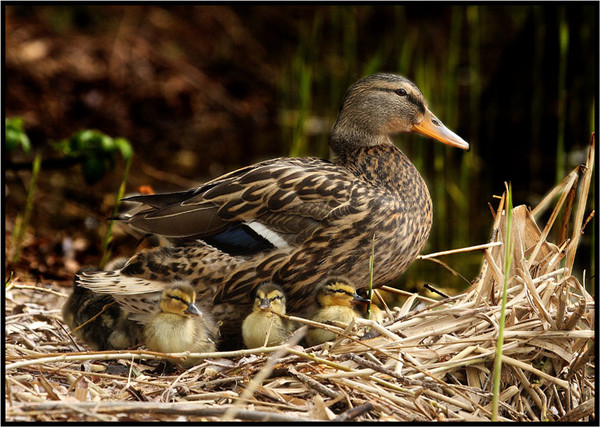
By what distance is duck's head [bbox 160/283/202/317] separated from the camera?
3.40 meters

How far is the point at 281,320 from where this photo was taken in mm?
3445

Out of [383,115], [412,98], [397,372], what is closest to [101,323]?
[397,372]

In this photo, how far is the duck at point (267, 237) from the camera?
3.67 meters

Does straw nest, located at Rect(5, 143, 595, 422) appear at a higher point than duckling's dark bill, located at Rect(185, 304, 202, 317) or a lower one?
lower

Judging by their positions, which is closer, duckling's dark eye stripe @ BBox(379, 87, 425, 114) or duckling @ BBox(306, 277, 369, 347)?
duckling @ BBox(306, 277, 369, 347)

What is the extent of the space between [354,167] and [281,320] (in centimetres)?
90

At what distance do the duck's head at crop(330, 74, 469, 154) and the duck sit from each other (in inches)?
13.0

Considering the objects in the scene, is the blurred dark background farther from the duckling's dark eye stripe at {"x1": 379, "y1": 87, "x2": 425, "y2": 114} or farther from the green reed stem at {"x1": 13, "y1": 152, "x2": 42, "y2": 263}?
the duckling's dark eye stripe at {"x1": 379, "y1": 87, "x2": 425, "y2": 114}

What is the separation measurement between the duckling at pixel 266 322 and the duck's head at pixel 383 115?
1.00 m

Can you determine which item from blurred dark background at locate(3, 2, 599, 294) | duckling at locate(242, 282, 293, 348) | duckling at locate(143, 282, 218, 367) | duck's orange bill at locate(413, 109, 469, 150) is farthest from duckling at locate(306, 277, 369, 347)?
blurred dark background at locate(3, 2, 599, 294)

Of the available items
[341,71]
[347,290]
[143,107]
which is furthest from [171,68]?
[347,290]

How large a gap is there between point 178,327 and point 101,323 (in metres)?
0.55

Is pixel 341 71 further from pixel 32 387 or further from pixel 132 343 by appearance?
pixel 32 387

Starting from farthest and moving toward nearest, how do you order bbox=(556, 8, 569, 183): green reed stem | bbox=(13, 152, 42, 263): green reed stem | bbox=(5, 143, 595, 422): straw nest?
bbox=(556, 8, 569, 183): green reed stem
bbox=(13, 152, 42, 263): green reed stem
bbox=(5, 143, 595, 422): straw nest
